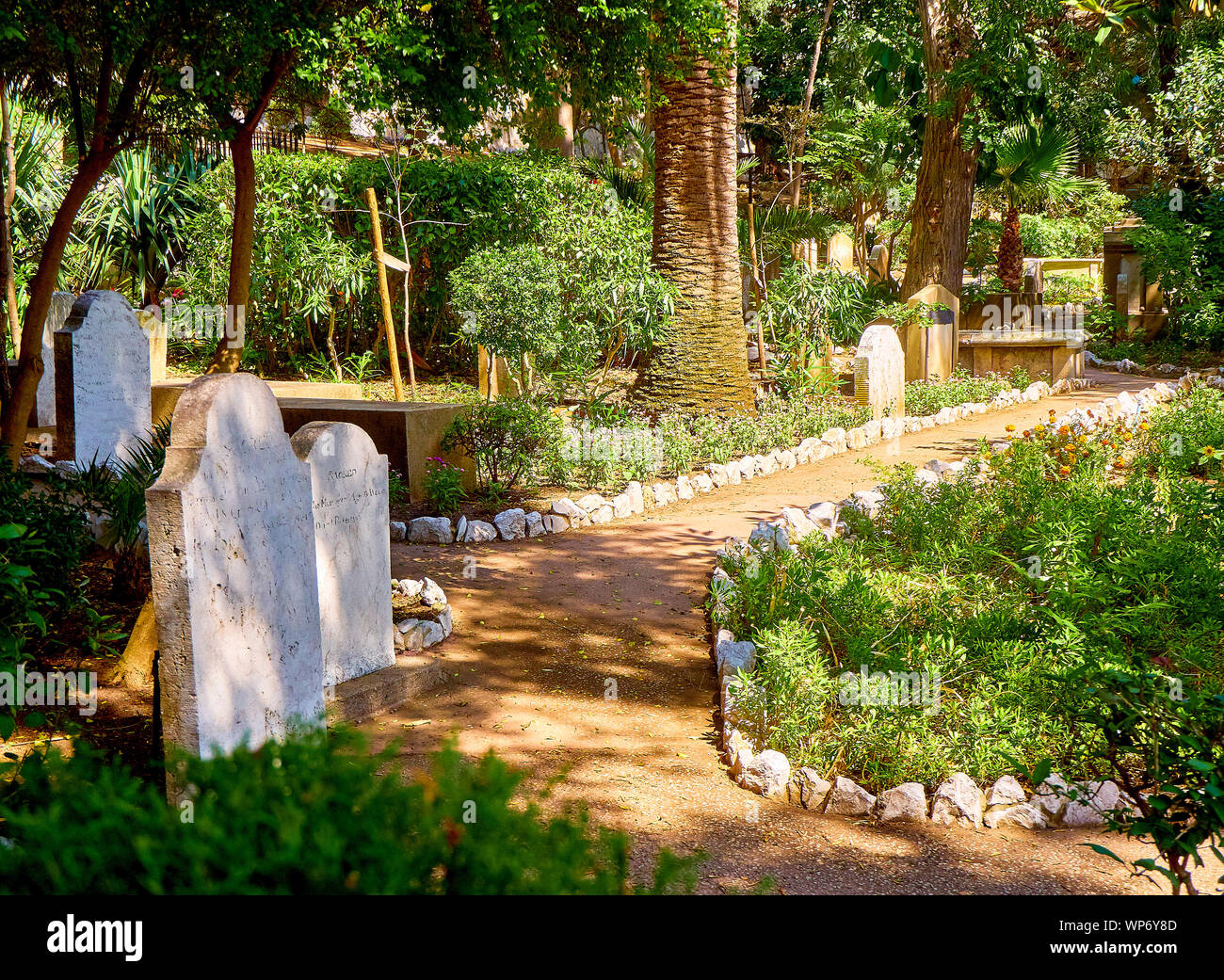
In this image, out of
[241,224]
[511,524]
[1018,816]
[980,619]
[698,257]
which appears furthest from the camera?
[698,257]

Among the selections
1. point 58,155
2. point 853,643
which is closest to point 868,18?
point 58,155

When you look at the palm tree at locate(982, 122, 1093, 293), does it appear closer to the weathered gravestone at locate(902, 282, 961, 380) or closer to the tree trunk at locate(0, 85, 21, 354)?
the weathered gravestone at locate(902, 282, 961, 380)

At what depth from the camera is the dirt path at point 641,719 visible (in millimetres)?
3570

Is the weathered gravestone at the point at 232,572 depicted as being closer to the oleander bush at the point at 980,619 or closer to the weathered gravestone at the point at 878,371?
the oleander bush at the point at 980,619

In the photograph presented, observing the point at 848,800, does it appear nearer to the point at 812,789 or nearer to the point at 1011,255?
the point at 812,789

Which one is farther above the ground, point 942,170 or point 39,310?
point 942,170

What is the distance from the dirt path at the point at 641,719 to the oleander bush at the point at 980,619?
1.07 ft

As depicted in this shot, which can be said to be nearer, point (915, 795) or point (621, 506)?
point (915, 795)

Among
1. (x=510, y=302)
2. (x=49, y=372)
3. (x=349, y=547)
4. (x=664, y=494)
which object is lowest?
(x=664, y=494)

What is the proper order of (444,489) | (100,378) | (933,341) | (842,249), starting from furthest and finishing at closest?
(842,249) < (933,341) < (100,378) < (444,489)

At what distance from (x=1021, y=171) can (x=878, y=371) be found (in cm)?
810

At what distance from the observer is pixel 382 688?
494cm

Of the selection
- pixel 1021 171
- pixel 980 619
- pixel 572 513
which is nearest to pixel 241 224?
pixel 572 513
